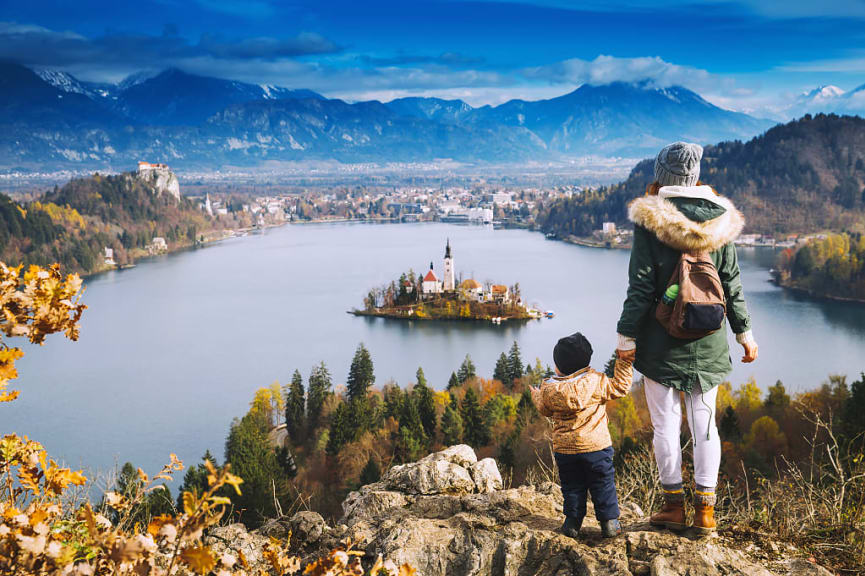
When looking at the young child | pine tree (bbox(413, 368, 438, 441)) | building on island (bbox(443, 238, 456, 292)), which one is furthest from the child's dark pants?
building on island (bbox(443, 238, 456, 292))

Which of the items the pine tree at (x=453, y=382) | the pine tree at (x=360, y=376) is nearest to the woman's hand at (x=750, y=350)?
the pine tree at (x=360, y=376)

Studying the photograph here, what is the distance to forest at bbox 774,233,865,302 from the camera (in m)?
28.2

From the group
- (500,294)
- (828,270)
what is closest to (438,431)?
(500,294)

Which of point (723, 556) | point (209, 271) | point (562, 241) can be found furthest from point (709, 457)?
point (562, 241)

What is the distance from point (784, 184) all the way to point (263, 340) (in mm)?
47413

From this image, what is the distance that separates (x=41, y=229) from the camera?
46.3 meters

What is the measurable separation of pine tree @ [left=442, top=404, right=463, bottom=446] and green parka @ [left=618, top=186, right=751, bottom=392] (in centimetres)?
1086

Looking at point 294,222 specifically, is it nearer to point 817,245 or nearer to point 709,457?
point 817,245

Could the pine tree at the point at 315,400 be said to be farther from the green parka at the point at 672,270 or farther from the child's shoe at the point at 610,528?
the green parka at the point at 672,270

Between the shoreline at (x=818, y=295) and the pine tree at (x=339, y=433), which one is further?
the shoreline at (x=818, y=295)

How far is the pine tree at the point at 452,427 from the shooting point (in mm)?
12383

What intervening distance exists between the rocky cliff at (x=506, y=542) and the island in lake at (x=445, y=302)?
23281 mm

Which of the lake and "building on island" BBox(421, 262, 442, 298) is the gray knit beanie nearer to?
the lake

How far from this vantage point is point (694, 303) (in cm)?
160
